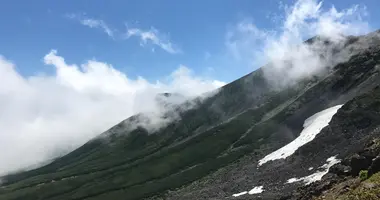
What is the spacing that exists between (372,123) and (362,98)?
2340 centimetres

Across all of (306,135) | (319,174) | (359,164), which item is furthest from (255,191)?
(359,164)

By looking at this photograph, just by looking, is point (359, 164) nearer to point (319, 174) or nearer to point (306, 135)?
point (319, 174)

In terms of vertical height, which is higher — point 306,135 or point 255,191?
point 306,135

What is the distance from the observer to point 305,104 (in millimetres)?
196375

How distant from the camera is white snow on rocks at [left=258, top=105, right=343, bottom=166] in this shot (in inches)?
5324

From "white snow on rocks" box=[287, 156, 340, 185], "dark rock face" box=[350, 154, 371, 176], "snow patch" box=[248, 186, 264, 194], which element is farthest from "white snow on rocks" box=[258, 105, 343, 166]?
"dark rock face" box=[350, 154, 371, 176]

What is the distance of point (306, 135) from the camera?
144750 mm

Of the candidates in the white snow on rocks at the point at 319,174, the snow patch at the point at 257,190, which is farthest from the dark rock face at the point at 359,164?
the snow patch at the point at 257,190

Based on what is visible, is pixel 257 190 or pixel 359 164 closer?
pixel 359 164

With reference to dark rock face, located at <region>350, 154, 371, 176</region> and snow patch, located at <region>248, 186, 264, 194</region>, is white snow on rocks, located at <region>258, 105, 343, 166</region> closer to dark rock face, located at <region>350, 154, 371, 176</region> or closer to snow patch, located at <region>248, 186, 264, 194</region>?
snow patch, located at <region>248, 186, 264, 194</region>

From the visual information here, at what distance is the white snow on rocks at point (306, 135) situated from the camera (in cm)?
13524

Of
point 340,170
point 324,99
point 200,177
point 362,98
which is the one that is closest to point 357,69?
point 324,99

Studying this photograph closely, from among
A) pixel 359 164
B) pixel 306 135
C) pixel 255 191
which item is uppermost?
pixel 306 135

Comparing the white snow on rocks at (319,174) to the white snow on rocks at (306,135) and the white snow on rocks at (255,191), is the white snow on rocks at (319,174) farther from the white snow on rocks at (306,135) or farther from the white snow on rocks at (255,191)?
the white snow on rocks at (306,135)
